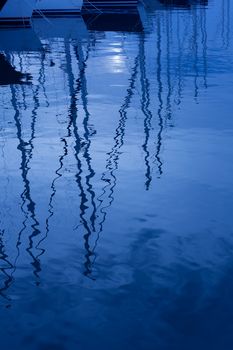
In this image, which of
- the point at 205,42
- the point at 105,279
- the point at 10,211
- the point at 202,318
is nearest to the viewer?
the point at 202,318

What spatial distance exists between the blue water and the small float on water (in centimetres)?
2367

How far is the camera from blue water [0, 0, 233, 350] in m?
6.15

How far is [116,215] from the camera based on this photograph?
8922 mm

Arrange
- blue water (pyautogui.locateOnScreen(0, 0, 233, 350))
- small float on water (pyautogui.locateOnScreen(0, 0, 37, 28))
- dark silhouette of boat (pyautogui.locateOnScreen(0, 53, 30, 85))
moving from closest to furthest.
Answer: blue water (pyautogui.locateOnScreen(0, 0, 233, 350)), dark silhouette of boat (pyautogui.locateOnScreen(0, 53, 30, 85)), small float on water (pyautogui.locateOnScreen(0, 0, 37, 28))

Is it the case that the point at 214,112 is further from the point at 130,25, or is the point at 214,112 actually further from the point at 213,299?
the point at 130,25

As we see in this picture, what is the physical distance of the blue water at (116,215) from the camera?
20.2ft

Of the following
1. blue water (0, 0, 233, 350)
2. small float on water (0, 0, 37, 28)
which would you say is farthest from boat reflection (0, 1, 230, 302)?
small float on water (0, 0, 37, 28)

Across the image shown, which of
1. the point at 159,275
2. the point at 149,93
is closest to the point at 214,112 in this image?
the point at 149,93

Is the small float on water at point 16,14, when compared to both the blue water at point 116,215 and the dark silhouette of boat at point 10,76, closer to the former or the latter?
the dark silhouette of boat at point 10,76

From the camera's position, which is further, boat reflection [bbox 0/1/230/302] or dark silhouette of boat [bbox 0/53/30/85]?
dark silhouette of boat [bbox 0/53/30/85]

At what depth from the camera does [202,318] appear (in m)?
6.21

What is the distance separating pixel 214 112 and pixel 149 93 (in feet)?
12.4

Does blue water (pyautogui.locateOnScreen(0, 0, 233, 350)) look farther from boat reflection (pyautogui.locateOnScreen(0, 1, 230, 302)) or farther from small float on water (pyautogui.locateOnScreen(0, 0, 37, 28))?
small float on water (pyautogui.locateOnScreen(0, 0, 37, 28))

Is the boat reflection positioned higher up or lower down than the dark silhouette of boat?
lower down
